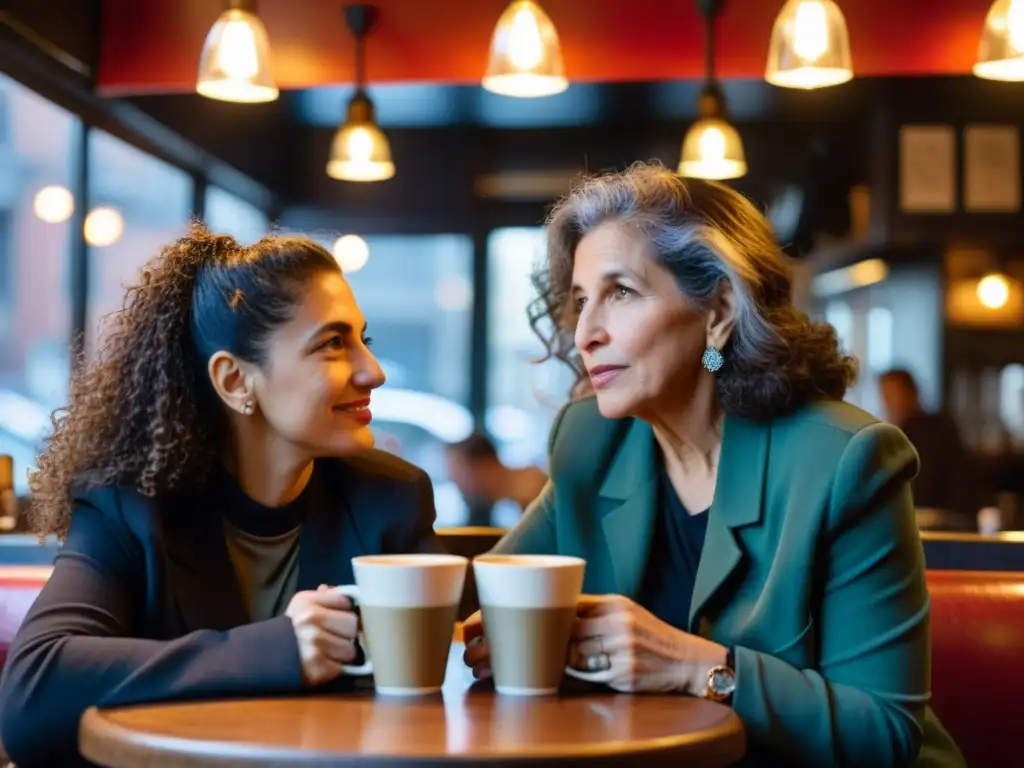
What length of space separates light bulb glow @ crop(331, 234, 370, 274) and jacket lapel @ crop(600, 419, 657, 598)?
6.45 meters

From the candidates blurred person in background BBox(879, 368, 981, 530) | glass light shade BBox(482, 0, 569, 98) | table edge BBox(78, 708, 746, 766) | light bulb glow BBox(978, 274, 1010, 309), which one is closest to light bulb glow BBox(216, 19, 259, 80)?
glass light shade BBox(482, 0, 569, 98)

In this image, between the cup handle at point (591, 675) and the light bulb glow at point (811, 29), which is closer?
the cup handle at point (591, 675)

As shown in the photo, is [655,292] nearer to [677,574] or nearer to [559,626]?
[677,574]

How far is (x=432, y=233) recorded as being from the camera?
341 inches

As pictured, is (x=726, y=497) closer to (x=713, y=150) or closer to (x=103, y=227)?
(x=713, y=150)

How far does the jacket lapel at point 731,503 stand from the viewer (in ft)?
5.85

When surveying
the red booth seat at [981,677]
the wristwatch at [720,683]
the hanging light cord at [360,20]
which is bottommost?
the red booth seat at [981,677]

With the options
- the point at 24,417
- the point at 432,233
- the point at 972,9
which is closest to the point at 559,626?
the point at 24,417

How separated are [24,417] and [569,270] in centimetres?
421

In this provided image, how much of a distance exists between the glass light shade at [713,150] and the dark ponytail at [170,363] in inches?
130

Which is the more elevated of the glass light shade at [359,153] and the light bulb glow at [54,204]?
the glass light shade at [359,153]

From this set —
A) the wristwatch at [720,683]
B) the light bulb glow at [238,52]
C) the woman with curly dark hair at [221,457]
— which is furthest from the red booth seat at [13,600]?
the light bulb glow at [238,52]

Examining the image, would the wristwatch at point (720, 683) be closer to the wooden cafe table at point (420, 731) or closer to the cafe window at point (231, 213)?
the wooden cafe table at point (420, 731)

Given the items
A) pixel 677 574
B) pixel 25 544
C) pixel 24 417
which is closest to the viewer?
pixel 677 574
